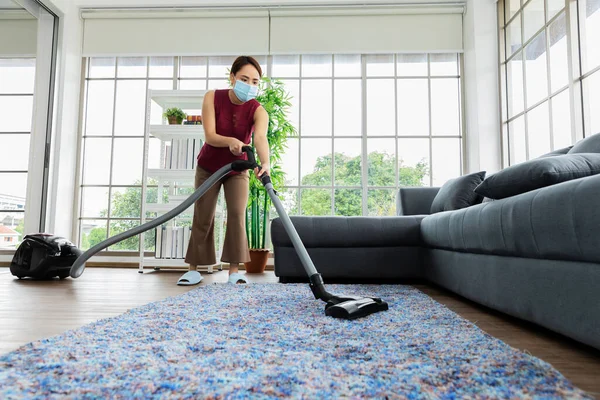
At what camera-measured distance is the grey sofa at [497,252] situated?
2.97 feet

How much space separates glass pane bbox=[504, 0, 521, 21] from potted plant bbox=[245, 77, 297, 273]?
208 centimetres

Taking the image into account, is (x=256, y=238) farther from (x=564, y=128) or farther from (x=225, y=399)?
(x=225, y=399)

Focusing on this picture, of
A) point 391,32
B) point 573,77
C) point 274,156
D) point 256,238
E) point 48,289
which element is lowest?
point 48,289

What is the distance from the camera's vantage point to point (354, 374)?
73 cm

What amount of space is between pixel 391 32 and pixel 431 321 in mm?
3615

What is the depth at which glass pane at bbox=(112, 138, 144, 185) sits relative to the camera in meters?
4.33

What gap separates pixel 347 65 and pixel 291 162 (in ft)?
3.75

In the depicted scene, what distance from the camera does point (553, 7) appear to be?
304cm

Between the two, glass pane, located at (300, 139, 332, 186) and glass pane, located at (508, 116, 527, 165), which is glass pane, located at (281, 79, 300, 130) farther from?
glass pane, located at (508, 116, 527, 165)

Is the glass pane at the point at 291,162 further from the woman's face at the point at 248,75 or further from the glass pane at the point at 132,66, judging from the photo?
the woman's face at the point at 248,75

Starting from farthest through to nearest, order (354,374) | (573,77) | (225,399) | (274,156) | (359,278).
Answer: (274,156), (573,77), (359,278), (354,374), (225,399)

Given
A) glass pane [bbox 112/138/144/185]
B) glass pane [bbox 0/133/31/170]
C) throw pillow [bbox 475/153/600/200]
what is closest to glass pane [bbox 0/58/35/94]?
glass pane [bbox 0/133/31/170]

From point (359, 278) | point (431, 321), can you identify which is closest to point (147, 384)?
point (431, 321)

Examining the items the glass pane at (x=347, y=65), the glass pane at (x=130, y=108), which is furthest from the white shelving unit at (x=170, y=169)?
the glass pane at (x=347, y=65)
